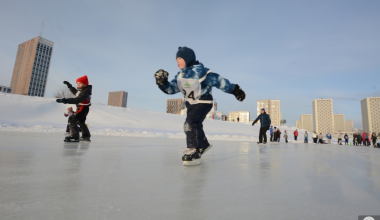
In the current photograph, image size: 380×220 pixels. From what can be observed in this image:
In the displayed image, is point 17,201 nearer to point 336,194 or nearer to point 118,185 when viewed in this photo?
point 118,185

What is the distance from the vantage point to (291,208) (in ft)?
2.87

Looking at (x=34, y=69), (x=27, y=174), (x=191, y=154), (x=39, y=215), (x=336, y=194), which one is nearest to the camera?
(x=39, y=215)

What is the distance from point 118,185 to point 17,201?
18.4 inches

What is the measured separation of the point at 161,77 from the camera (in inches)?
99.7

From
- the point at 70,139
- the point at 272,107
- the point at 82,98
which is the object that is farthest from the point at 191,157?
the point at 272,107

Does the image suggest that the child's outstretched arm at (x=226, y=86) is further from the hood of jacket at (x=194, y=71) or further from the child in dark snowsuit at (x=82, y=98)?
the child in dark snowsuit at (x=82, y=98)

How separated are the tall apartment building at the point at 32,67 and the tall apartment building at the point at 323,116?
20037 centimetres

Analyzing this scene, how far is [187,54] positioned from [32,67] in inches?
5377

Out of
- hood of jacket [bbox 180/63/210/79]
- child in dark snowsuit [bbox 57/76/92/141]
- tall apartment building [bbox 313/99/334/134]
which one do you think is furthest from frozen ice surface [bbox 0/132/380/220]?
tall apartment building [bbox 313/99/334/134]

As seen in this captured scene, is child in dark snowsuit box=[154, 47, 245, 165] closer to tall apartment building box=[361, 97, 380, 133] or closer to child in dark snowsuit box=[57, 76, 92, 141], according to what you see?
child in dark snowsuit box=[57, 76, 92, 141]

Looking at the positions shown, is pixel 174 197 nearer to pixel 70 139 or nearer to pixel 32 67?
pixel 70 139

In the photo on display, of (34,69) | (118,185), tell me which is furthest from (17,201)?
(34,69)

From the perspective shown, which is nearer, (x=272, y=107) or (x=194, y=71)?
(x=194, y=71)

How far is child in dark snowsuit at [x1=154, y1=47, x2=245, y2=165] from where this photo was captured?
248 cm
